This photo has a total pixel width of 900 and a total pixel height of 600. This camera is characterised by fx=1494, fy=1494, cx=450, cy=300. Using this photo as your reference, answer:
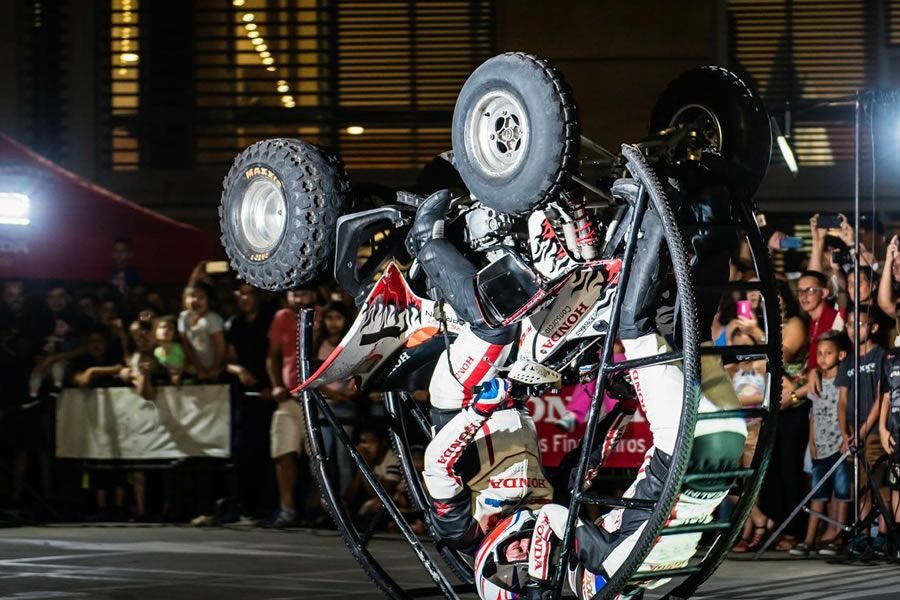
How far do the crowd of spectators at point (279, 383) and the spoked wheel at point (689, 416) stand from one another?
3.97 metres

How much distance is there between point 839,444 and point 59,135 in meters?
11.1

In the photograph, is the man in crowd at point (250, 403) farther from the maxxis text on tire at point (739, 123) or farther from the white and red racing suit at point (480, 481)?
the maxxis text on tire at point (739, 123)

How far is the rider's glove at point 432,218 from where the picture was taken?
627 cm

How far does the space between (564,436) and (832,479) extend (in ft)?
6.00

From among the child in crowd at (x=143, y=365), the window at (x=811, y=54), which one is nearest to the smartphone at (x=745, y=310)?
the child in crowd at (x=143, y=365)

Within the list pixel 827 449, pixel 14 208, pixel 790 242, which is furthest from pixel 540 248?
pixel 14 208

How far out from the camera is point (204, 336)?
38.8ft

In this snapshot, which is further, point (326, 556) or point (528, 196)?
point (326, 556)

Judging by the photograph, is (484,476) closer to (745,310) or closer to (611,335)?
(611,335)

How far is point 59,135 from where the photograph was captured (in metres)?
17.8

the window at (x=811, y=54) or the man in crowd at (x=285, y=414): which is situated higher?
the window at (x=811, y=54)

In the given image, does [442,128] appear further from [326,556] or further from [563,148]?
[563,148]

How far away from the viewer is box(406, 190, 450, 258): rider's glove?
6273 mm

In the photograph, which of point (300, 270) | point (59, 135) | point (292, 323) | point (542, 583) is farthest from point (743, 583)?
point (59, 135)
